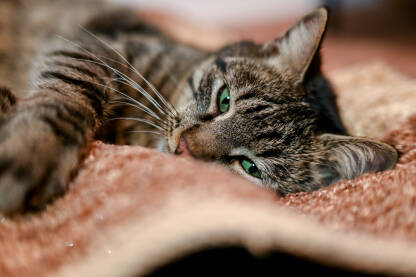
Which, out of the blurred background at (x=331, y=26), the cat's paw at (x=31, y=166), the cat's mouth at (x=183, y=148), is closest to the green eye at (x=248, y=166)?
the cat's mouth at (x=183, y=148)

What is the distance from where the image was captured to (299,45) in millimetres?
1050

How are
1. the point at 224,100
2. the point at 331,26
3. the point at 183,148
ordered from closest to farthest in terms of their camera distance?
the point at 183,148
the point at 224,100
the point at 331,26

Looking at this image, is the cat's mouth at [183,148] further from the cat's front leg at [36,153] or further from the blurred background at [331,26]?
the blurred background at [331,26]

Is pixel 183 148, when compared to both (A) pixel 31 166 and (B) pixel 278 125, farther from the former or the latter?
(A) pixel 31 166

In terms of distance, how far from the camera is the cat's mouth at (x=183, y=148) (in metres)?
0.86

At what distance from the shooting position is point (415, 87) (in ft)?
4.25

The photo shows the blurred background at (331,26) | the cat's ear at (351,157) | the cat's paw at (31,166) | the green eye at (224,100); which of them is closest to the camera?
the cat's paw at (31,166)

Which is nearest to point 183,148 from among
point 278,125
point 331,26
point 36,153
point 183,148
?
point 183,148

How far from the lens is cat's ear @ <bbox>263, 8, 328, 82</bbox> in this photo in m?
0.98

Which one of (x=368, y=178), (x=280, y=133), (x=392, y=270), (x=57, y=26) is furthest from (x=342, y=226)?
(x=57, y=26)

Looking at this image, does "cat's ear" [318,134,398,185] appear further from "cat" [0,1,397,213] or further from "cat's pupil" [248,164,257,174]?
"cat's pupil" [248,164,257,174]

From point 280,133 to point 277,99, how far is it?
109mm

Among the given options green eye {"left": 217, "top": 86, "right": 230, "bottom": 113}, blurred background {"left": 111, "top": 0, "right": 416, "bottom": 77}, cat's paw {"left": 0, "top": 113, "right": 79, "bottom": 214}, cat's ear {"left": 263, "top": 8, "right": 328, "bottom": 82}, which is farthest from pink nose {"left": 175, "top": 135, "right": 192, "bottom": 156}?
blurred background {"left": 111, "top": 0, "right": 416, "bottom": 77}

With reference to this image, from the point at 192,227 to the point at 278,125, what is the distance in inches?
19.7
